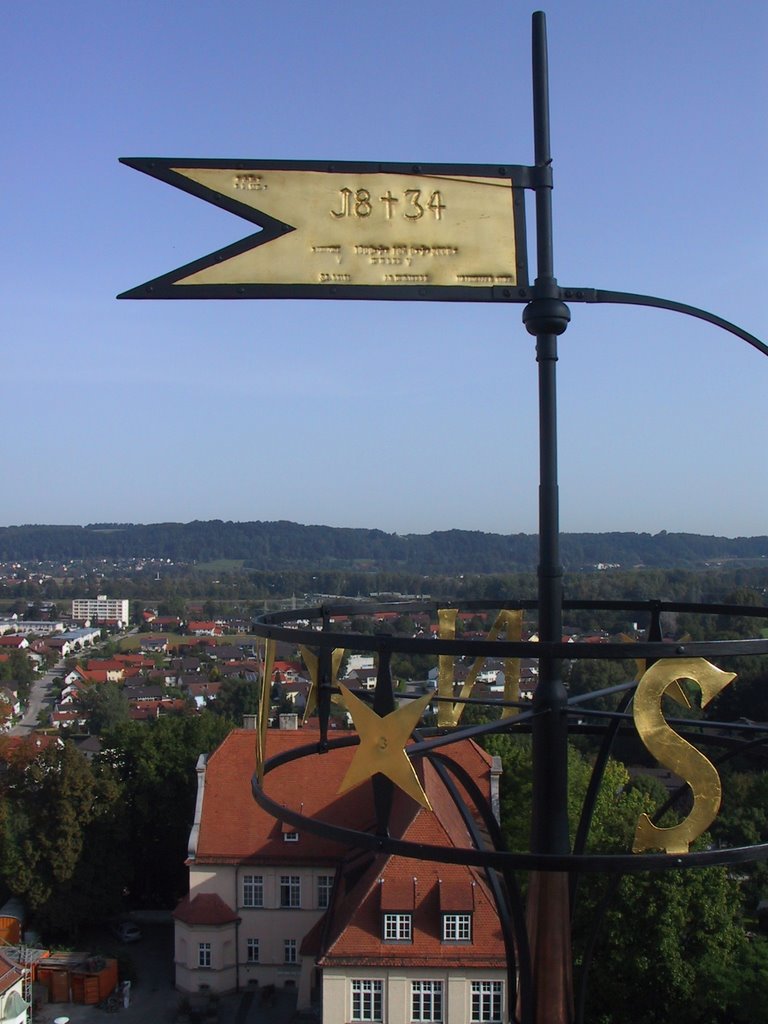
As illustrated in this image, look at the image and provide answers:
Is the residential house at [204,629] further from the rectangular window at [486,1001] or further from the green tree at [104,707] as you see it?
the rectangular window at [486,1001]

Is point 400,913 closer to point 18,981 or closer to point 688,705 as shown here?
point 18,981

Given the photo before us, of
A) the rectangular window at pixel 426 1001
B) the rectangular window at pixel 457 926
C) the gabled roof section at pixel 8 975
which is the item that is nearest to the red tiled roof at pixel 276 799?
the rectangular window at pixel 457 926

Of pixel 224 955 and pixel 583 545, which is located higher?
pixel 583 545

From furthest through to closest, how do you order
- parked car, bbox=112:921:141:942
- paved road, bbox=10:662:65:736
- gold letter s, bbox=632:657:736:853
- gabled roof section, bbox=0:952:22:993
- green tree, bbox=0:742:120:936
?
paved road, bbox=10:662:65:736 < parked car, bbox=112:921:141:942 < green tree, bbox=0:742:120:936 < gabled roof section, bbox=0:952:22:993 < gold letter s, bbox=632:657:736:853

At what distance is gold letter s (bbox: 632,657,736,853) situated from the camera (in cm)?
302

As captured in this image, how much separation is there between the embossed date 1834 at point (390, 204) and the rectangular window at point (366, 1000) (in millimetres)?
21655

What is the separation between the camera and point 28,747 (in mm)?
39062

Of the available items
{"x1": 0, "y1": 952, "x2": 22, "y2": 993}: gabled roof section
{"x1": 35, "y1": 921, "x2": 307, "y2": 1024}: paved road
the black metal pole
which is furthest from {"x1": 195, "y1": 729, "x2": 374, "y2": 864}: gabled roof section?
the black metal pole

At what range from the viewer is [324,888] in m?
28.7

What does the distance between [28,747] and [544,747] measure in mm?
39145

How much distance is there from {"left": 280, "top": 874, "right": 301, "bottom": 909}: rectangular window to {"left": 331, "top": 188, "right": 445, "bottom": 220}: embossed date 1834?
27.8m

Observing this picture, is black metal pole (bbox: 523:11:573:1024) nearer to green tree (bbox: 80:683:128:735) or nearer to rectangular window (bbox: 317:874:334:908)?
rectangular window (bbox: 317:874:334:908)

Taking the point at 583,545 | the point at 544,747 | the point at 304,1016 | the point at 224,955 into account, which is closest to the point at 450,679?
the point at 544,747

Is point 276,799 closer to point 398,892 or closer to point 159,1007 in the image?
point 159,1007
